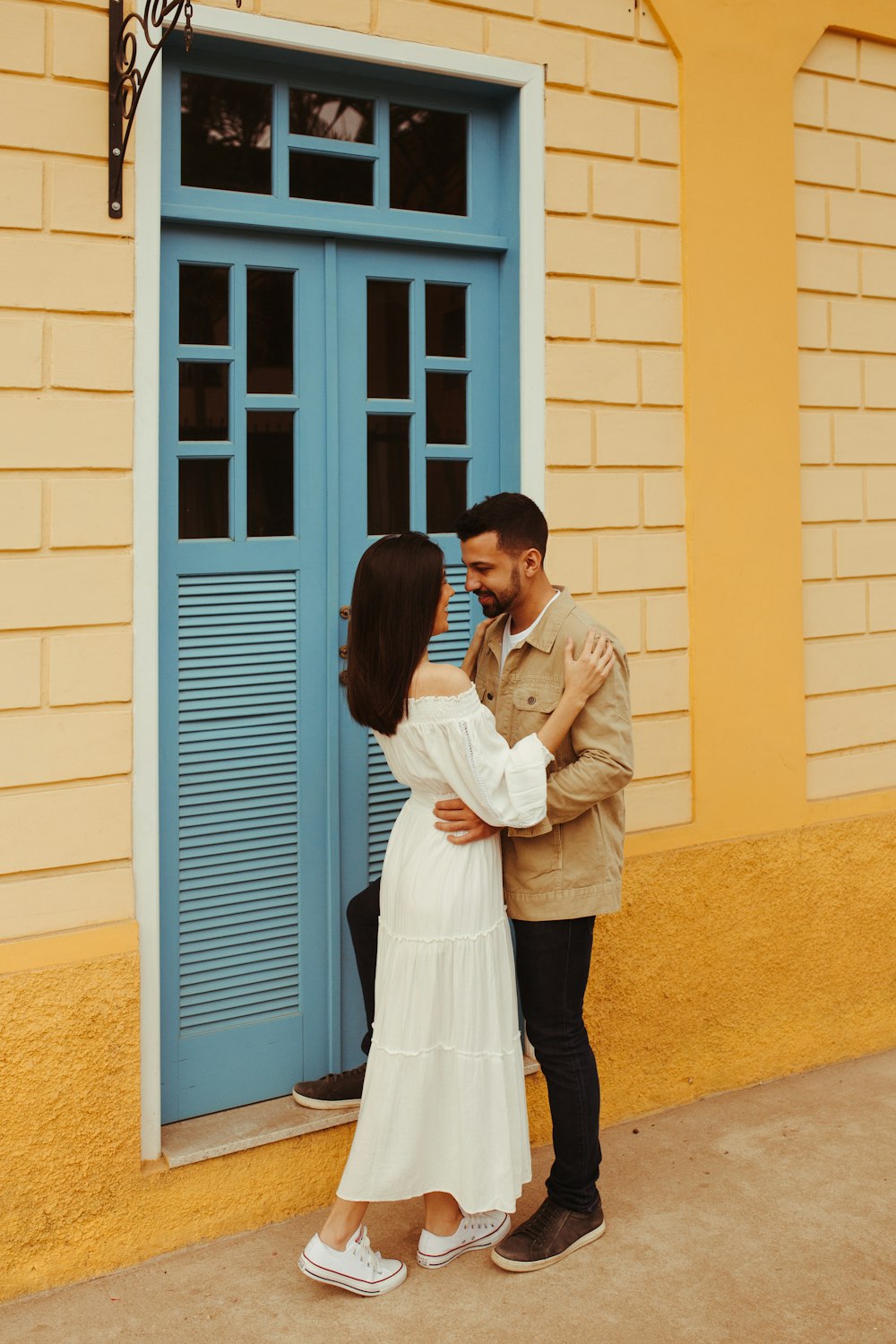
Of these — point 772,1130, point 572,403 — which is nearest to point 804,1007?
point 772,1130

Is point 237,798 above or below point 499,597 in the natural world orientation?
below

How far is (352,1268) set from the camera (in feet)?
11.5

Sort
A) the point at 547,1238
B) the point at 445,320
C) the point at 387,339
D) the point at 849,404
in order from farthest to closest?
the point at 849,404 < the point at 445,320 < the point at 387,339 < the point at 547,1238

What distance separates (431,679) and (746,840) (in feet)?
6.75

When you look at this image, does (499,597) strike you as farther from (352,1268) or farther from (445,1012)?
(352,1268)

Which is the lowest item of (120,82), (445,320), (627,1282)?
(627,1282)

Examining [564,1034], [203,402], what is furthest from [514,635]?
[203,402]

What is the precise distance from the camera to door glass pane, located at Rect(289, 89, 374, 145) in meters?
4.17

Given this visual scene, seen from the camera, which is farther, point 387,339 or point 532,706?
point 387,339

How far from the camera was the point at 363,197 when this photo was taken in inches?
169

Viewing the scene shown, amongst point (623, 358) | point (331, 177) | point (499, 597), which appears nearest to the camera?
point (499, 597)

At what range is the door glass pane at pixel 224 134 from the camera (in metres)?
3.98

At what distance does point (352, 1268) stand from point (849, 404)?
142 inches

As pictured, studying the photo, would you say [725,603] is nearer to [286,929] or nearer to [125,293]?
[286,929]
